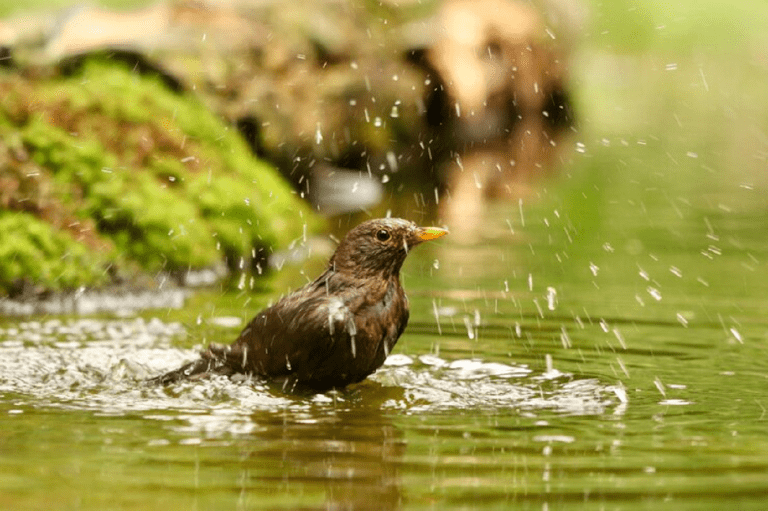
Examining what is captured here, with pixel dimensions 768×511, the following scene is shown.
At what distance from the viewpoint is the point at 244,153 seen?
12.7 m

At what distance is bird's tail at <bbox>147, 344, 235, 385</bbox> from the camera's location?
6.86 metres

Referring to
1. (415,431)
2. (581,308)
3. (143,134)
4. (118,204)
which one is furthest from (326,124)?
(415,431)

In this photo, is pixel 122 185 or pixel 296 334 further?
pixel 122 185

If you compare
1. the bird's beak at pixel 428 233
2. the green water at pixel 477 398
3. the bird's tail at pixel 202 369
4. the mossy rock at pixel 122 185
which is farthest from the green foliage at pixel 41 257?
the bird's beak at pixel 428 233

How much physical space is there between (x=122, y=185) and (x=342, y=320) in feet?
15.7

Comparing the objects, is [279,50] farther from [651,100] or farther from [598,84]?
[598,84]

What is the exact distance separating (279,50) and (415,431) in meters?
10.3

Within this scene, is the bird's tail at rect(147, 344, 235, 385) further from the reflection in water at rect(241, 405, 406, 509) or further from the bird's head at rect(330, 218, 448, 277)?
the reflection in water at rect(241, 405, 406, 509)

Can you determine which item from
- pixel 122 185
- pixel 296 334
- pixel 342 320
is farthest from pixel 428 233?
pixel 122 185

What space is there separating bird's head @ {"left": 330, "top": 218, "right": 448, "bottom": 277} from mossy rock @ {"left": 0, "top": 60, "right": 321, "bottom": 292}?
354 centimetres

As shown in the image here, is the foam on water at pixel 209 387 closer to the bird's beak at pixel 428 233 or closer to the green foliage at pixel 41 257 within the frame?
the bird's beak at pixel 428 233

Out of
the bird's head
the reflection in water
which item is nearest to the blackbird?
the bird's head

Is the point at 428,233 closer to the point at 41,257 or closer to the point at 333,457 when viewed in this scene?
the point at 333,457

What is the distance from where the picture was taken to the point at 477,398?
6.47 meters
